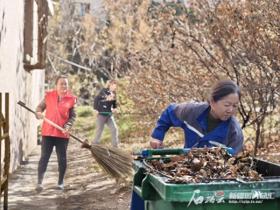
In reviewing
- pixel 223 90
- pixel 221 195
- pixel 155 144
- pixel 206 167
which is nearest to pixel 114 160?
pixel 155 144

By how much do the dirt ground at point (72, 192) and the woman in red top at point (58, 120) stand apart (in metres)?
0.36

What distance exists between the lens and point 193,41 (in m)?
10.3

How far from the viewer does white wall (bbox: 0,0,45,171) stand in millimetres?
9102

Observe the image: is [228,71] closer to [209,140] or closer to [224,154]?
[209,140]

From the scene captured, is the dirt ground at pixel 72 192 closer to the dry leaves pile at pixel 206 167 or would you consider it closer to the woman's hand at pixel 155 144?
the woman's hand at pixel 155 144

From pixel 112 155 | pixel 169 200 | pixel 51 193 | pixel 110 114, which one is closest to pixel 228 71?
pixel 112 155

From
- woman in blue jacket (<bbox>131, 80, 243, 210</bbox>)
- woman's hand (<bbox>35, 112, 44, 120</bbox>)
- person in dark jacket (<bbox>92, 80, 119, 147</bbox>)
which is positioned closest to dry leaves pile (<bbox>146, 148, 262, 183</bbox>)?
woman in blue jacket (<bbox>131, 80, 243, 210</bbox>)

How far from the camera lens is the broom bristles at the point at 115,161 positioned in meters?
8.34

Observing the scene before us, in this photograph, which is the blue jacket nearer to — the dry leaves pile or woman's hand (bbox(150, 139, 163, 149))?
woman's hand (bbox(150, 139, 163, 149))

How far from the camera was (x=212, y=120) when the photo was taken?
15.8 ft

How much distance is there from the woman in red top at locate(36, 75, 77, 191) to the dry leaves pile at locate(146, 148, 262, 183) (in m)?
4.82

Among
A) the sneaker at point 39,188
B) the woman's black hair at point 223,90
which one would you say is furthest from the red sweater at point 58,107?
the woman's black hair at point 223,90

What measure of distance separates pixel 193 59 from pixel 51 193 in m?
3.87

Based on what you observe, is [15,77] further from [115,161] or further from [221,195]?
[221,195]
